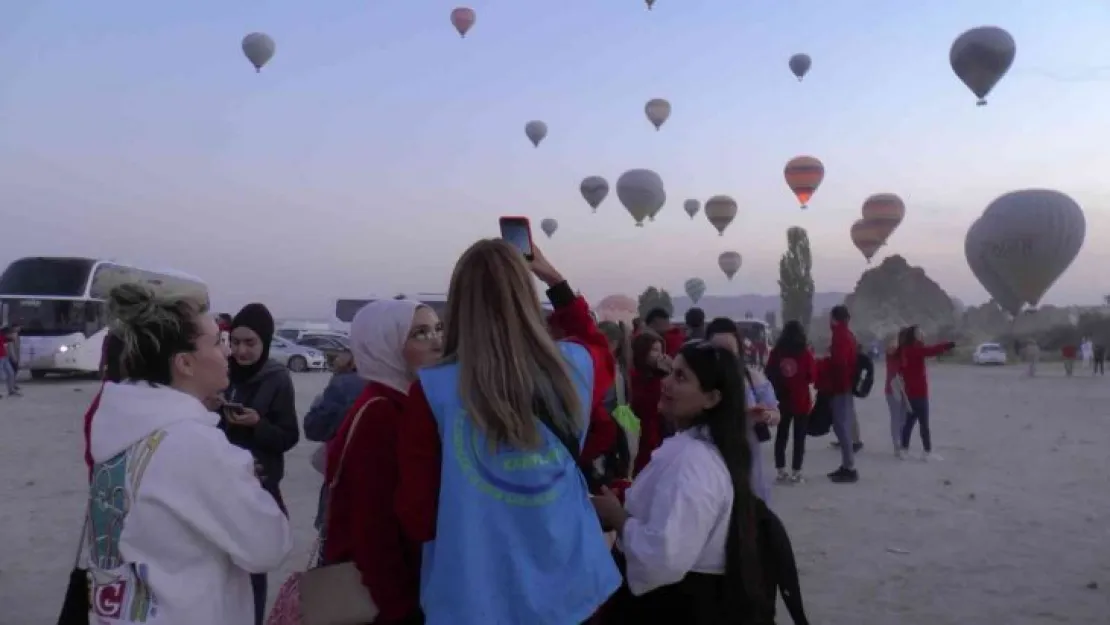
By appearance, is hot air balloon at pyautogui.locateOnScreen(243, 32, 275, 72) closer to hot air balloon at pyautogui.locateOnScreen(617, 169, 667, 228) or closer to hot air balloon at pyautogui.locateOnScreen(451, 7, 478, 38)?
hot air balloon at pyautogui.locateOnScreen(451, 7, 478, 38)

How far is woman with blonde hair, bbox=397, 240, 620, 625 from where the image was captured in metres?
2.21

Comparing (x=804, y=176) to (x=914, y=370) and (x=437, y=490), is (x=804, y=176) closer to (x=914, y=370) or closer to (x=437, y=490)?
(x=914, y=370)

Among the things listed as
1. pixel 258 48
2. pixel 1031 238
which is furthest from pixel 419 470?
pixel 1031 238

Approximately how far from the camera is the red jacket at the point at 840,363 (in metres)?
10.2

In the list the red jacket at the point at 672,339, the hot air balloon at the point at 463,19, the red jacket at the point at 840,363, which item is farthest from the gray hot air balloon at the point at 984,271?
the red jacket at the point at 672,339

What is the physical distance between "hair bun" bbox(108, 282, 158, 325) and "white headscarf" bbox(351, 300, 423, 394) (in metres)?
0.52

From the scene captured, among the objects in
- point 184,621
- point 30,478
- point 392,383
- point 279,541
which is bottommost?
point 30,478

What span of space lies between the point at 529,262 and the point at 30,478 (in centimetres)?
913

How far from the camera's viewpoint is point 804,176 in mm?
33656

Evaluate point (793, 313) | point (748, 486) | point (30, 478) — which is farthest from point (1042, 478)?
point (793, 313)

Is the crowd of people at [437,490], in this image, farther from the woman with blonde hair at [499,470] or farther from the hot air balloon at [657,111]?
the hot air balloon at [657,111]

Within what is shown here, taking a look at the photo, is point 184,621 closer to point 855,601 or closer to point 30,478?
point 855,601

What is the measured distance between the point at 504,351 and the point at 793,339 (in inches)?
311

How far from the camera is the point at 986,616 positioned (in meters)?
5.47
